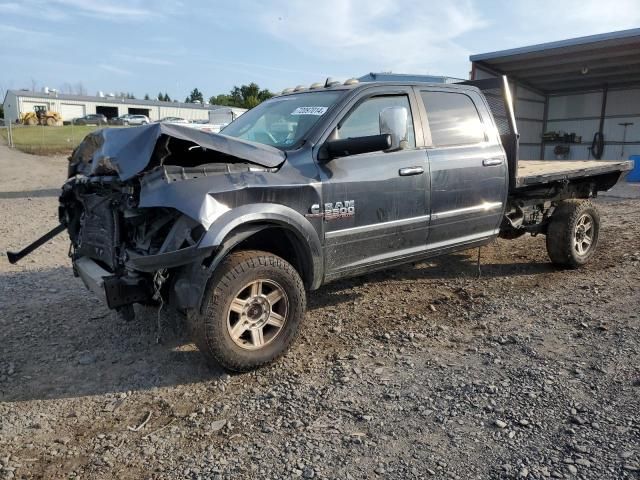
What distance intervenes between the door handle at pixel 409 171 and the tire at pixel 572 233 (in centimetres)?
235

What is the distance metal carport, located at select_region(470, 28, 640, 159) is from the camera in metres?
17.0

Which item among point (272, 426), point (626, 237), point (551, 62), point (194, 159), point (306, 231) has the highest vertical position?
point (551, 62)

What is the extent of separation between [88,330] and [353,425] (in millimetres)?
2528

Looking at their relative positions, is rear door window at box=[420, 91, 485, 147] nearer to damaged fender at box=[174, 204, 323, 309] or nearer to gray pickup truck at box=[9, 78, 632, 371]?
gray pickup truck at box=[9, 78, 632, 371]

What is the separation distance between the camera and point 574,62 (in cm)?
1812

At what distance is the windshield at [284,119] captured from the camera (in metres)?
4.05

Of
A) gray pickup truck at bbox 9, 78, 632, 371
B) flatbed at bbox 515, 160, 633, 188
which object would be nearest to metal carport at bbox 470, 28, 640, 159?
flatbed at bbox 515, 160, 633, 188

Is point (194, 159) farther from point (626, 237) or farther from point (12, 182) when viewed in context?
point (12, 182)

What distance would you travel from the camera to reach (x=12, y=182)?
14.5 metres

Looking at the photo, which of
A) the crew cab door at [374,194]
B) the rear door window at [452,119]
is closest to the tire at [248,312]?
the crew cab door at [374,194]

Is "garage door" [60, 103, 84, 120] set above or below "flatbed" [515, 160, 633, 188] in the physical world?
above

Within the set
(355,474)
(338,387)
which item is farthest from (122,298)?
(355,474)

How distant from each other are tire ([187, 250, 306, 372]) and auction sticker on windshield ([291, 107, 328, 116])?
1282mm

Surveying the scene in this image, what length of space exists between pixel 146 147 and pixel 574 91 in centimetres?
2270
